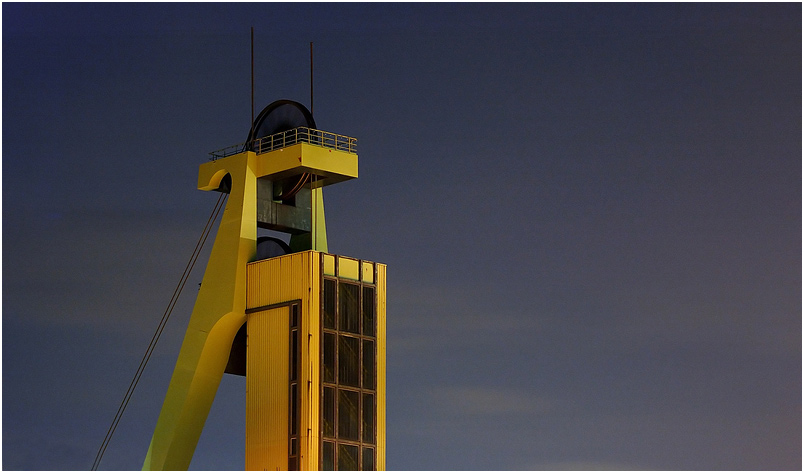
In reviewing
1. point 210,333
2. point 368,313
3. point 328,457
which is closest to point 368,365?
point 368,313

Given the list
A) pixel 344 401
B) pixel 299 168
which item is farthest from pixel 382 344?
pixel 299 168

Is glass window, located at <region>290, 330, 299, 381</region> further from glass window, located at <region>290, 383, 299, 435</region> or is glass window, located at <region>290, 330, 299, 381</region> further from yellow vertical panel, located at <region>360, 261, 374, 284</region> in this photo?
yellow vertical panel, located at <region>360, 261, 374, 284</region>

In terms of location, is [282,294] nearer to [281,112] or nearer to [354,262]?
[354,262]

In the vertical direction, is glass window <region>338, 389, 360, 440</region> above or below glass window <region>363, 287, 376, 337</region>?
below

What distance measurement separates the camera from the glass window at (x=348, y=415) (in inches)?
2403

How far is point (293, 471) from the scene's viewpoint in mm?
59719

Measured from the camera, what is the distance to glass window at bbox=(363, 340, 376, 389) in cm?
6252

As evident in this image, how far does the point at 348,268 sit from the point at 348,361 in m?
3.72

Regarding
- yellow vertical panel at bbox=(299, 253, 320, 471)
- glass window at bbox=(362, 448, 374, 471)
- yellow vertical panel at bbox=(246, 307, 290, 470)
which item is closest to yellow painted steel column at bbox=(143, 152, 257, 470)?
yellow vertical panel at bbox=(246, 307, 290, 470)

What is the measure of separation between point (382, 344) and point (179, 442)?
9.01 m

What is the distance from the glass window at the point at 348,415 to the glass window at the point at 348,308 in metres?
2.58

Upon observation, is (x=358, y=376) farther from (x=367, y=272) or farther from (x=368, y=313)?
(x=367, y=272)

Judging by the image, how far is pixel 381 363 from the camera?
207 feet

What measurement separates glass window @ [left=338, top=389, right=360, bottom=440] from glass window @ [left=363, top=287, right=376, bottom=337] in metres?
2.72
